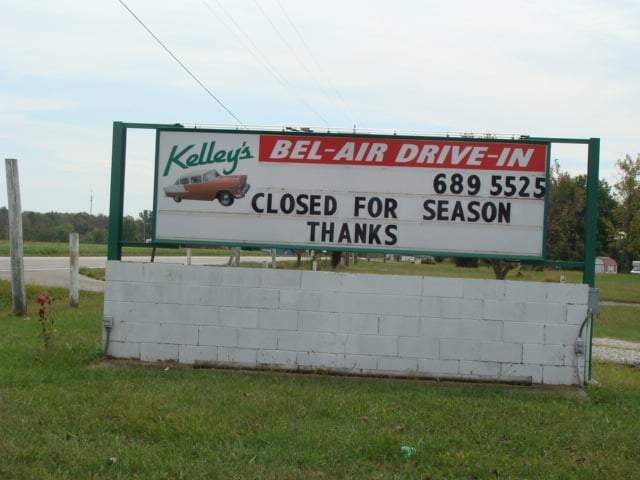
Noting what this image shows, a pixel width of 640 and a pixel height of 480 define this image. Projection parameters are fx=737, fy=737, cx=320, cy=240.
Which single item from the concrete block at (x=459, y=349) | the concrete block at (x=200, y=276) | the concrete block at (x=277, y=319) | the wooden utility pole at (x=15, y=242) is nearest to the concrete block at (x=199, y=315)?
the concrete block at (x=200, y=276)

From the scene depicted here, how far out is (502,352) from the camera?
8508 mm

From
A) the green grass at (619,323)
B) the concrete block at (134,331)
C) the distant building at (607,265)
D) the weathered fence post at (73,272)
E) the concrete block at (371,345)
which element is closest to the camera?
the concrete block at (371,345)

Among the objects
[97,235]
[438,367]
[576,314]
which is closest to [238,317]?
[438,367]

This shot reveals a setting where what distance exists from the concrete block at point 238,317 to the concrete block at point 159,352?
2.24 feet

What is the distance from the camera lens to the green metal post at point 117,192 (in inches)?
364

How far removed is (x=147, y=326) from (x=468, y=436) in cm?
435

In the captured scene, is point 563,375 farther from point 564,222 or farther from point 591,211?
point 564,222

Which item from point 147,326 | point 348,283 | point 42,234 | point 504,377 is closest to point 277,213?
point 348,283

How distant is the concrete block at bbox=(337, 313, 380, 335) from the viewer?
8.62 meters

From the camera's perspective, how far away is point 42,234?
64188 millimetres

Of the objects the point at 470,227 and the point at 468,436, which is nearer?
the point at 468,436

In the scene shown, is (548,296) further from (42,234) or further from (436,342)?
(42,234)

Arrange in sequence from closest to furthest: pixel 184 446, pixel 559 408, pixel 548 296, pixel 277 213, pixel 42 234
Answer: pixel 184 446 < pixel 559 408 < pixel 548 296 < pixel 277 213 < pixel 42 234

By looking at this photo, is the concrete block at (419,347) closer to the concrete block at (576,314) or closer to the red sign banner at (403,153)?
the concrete block at (576,314)
